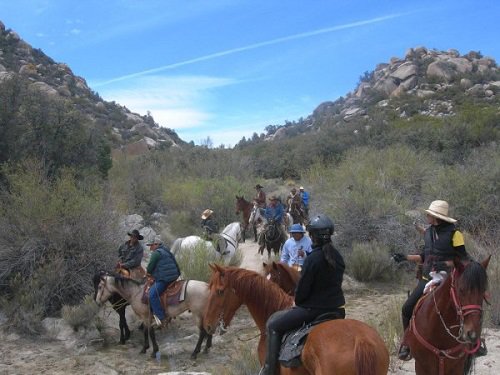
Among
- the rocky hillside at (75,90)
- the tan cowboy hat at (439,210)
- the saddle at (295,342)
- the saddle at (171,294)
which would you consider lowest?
the saddle at (171,294)

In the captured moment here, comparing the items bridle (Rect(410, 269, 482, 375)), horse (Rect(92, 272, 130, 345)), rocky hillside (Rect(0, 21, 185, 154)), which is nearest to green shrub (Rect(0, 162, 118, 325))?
horse (Rect(92, 272, 130, 345))

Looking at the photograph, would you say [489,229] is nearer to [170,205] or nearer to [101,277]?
[101,277]

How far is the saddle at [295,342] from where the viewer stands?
412 centimetres

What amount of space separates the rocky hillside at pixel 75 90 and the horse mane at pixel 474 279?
136ft

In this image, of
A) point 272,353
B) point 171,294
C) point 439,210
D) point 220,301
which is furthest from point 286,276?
point 171,294

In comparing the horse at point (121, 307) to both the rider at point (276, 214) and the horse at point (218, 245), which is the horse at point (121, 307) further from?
the rider at point (276, 214)

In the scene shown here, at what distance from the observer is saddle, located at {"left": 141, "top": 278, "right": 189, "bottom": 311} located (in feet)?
28.9

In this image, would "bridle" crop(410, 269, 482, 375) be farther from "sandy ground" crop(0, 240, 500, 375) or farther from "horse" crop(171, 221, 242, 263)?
"horse" crop(171, 221, 242, 263)

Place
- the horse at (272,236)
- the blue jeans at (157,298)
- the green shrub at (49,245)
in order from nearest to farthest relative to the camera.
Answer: the blue jeans at (157,298) < the green shrub at (49,245) < the horse at (272,236)

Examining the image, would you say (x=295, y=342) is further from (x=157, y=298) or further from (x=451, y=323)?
(x=157, y=298)

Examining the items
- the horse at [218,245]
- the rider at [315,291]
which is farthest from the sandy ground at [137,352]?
the rider at [315,291]

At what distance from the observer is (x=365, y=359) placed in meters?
3.57

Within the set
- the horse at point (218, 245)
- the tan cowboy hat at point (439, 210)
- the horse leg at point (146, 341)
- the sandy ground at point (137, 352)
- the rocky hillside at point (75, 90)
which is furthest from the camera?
the rocky hillside at point (75, 90)

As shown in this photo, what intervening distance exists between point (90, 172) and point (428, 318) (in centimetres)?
1487
